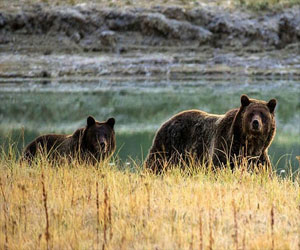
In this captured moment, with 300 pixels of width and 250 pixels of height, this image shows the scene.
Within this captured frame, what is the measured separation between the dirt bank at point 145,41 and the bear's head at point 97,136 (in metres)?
24.7

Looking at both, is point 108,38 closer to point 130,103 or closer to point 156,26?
point 156,26

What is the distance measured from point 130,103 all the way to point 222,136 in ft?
58.7

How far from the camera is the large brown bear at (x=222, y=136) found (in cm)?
790

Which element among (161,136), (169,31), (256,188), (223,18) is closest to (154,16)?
(169,31)

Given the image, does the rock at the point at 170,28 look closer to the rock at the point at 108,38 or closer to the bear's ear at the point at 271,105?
the rock at the point at 108,38

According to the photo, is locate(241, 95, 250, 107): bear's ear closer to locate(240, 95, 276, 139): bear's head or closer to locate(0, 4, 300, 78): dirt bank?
locate(240, 95, 276, 139): bear's head

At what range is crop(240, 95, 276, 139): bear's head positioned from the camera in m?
7.79

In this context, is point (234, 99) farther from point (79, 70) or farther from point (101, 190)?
point (101, 190)

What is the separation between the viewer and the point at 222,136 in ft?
27.4

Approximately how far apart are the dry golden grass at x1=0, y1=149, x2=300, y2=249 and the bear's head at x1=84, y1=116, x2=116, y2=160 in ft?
9.11

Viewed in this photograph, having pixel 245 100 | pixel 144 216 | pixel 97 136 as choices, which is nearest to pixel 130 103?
pixel 97 136

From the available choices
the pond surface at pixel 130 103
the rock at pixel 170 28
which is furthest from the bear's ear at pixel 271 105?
the rock at pixel 170 28

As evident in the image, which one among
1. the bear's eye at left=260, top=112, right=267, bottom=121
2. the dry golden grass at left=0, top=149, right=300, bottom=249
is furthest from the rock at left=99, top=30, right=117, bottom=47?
the dry golden grass at left=0, top=149, right=300, bottom=249

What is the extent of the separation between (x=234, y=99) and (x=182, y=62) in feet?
32.7
